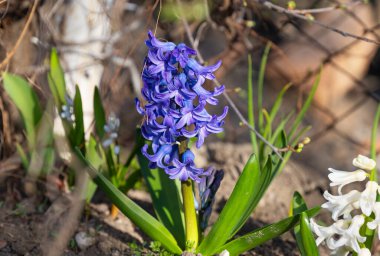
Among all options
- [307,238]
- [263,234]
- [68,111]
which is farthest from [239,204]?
[68,111]

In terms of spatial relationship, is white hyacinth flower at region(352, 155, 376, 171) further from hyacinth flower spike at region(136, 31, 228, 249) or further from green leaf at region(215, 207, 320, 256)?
hyacinth flower spike at region(136, 31, 228, 249)

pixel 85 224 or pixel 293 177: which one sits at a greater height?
pixel 85 224

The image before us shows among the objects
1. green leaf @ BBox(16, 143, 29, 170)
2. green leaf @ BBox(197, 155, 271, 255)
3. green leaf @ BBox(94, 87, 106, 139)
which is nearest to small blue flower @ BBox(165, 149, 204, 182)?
green leaf @ BBox(197, 155, 271, 255)

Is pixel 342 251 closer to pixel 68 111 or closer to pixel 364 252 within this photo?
pixel 364 252

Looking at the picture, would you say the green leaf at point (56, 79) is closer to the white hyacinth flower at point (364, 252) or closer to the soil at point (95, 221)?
the soil at point (95, 221)

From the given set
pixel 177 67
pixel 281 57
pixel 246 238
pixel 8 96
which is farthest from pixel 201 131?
pixel 281 57

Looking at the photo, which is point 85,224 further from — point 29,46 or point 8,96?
point 29,46

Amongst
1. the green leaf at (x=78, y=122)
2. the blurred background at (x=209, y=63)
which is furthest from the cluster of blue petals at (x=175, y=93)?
the green leaf at (x=78, y=122)
